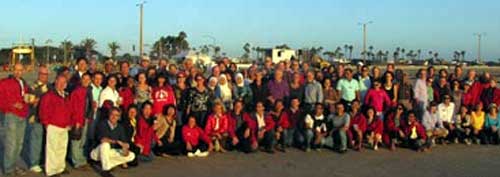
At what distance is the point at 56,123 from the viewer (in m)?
→ 9.45

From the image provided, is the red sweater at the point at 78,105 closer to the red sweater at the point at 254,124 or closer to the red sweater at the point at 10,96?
the red sweater at the point at 10,96

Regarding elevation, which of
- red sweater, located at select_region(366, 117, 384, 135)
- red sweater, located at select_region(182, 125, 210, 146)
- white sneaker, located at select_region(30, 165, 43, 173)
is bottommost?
white sneaker, located at select_region(30, 165, 43, 173)

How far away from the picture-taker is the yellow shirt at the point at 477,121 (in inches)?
558

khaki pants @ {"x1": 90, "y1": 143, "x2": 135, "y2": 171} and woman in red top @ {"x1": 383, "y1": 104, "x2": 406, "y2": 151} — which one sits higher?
woman in red top @ {"x1": 383, "y1": 104, "x2": 406, "y2": 151}

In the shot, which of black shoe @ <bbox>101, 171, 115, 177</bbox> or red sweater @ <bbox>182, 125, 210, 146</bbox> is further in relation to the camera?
red sweater @ <bbox>182, 125, 210, 146</bbox>

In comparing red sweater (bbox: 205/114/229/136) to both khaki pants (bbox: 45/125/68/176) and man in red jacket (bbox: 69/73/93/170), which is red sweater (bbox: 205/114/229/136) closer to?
man in red jacket (bbox: 69/73/93/170)

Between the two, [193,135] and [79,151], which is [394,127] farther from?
[79,151]

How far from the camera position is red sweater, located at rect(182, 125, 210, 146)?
1177 centimetres

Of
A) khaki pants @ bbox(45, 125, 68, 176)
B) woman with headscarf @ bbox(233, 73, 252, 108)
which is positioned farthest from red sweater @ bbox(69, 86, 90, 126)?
woman with headscarf @ bbox(233, 73, 252, 108)

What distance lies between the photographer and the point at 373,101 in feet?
43.8

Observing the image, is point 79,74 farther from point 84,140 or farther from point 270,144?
point 270,144

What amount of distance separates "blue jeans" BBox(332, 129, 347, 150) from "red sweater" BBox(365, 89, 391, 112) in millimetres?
1037

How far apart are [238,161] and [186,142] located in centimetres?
103

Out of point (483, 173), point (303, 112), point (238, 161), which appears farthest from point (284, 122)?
point (483, 173)
